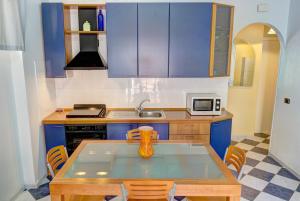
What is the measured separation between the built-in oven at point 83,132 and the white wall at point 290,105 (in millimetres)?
2695

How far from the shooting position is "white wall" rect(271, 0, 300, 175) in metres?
3.18

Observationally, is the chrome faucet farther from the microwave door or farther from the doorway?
the doorway

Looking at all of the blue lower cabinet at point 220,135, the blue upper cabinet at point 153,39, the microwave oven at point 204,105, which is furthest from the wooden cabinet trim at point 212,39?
the blue lower cabinet at point 220,135

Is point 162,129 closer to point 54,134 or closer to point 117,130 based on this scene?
point 117,130

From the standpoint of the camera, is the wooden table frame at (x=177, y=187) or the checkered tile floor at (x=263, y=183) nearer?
the wooden table frame at (x=177, y=187)

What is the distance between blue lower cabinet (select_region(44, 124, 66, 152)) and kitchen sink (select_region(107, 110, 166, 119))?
0.66 metres

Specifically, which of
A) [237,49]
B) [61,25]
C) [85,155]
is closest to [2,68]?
[61,25]

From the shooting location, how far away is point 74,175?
1684mm

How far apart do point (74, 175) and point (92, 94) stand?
2.01 m

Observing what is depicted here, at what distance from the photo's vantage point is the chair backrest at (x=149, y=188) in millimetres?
1525

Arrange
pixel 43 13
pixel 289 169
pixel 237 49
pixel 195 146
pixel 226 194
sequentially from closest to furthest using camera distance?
pixel 226 194, pixel 195 146, pixel 43 13, pixel 289 169, pixel 237 49

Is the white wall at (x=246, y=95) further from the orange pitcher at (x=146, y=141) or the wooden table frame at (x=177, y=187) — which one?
the wooden table frame at (x=177, y=187)

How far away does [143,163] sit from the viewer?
6.11ft

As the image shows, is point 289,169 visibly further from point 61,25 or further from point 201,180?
point 61,25
